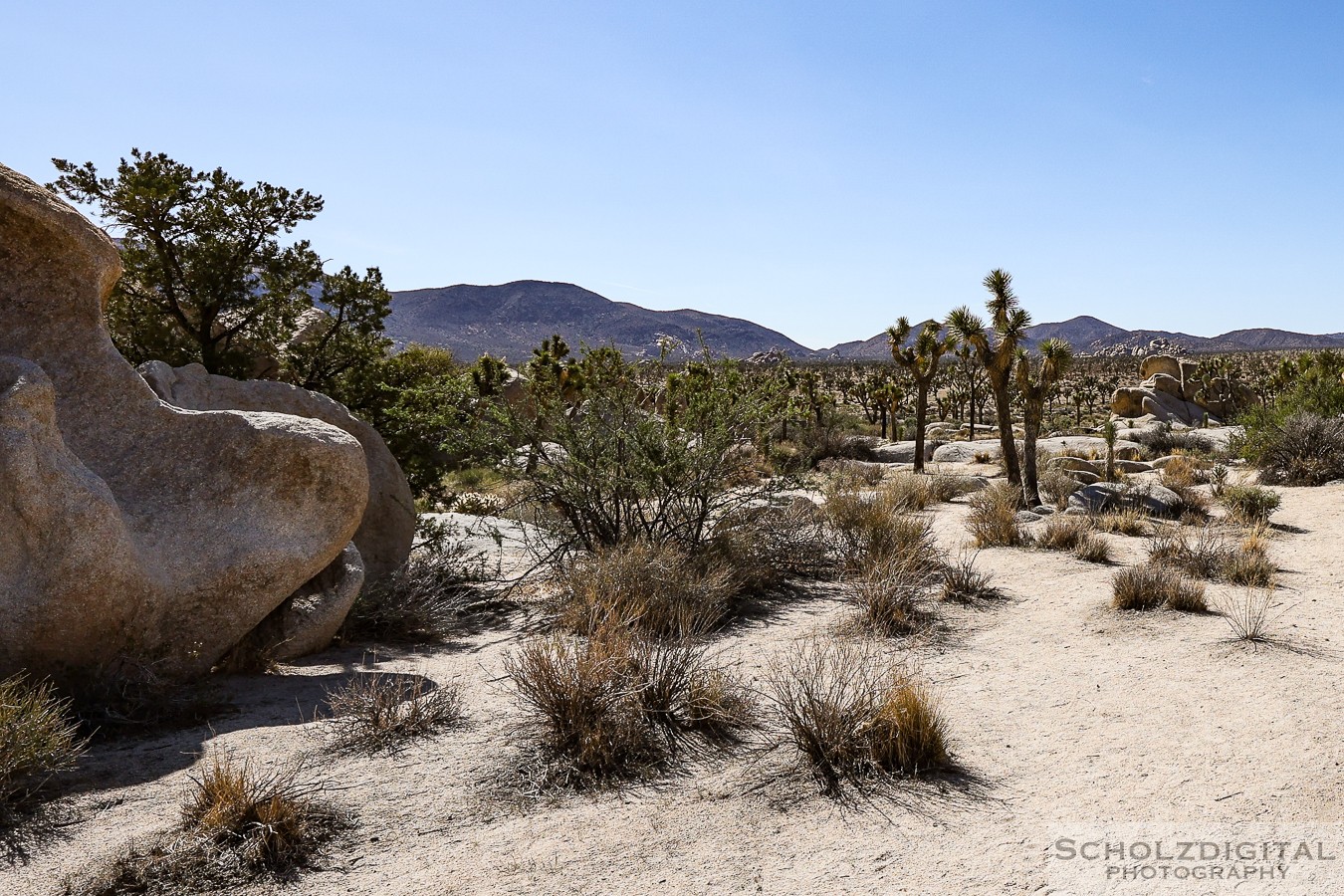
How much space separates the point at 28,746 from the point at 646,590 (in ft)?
15.8

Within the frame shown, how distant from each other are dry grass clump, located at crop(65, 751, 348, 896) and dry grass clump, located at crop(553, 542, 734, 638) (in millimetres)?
3354

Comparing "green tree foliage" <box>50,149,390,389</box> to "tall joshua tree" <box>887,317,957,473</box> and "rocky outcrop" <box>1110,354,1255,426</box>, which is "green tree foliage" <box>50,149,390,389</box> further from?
"rocky outcrop" <box>1110,354,1255,426</box>

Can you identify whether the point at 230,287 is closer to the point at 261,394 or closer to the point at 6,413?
the point at 261,394

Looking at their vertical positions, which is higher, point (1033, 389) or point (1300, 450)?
point (1033, 389)

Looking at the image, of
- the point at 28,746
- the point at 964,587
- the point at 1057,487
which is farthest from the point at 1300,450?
the point at 28,746

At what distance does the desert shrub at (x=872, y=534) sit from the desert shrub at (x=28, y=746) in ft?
24.9

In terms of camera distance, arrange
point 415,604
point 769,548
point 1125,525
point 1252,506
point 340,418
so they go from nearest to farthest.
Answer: point 415,604, point 340,418, point 769,548, point 1125,525, point 1252,506

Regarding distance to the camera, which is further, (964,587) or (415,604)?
(964,587)

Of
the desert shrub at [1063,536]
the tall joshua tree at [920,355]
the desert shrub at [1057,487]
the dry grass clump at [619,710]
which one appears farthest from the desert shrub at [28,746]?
the tall joshua tree at [920,355]

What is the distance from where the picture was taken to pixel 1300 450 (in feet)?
64.2

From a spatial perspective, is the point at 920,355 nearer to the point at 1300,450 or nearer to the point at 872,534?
the point at 1300,450

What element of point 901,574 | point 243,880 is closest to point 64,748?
point 243,880

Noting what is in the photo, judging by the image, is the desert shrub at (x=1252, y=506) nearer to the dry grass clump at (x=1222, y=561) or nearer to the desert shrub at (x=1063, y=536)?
the desert shrub at (x=1063, y=536)

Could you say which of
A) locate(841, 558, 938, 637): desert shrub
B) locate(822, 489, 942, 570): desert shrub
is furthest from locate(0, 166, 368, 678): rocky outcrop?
locate(822, 489, 942, 570): desert shrub
